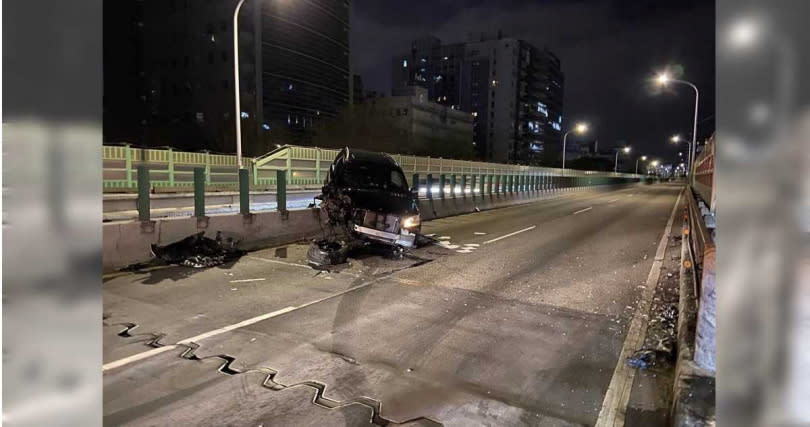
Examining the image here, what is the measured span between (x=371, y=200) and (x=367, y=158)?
6.20 ft

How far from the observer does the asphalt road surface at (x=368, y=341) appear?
11.9ft

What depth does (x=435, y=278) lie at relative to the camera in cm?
790

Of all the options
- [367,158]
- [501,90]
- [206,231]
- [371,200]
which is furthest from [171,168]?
[501,90]

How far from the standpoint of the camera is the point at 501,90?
130 meters

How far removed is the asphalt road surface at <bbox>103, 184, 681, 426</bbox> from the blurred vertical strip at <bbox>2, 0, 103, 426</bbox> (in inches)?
84.8

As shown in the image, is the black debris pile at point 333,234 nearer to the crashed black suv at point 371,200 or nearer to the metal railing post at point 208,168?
the crashed black suv at point 371,200

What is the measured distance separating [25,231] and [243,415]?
258 cm

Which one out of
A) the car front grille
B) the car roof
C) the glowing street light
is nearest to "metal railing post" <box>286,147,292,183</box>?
the car roof

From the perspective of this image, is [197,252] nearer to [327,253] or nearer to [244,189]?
[244,189]

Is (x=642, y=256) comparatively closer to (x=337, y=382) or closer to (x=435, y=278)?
(x=435, y=278)

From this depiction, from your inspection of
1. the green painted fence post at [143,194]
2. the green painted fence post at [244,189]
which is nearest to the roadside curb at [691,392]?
the green painted fence post at [143,194]

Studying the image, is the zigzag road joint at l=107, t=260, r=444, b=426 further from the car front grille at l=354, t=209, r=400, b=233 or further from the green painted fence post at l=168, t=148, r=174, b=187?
the green painted fence post at l=168, t=148, r=174, b=187

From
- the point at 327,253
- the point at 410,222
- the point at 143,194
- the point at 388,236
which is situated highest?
the point at 143,194

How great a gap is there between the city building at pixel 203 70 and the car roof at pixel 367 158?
62308 millimetres
